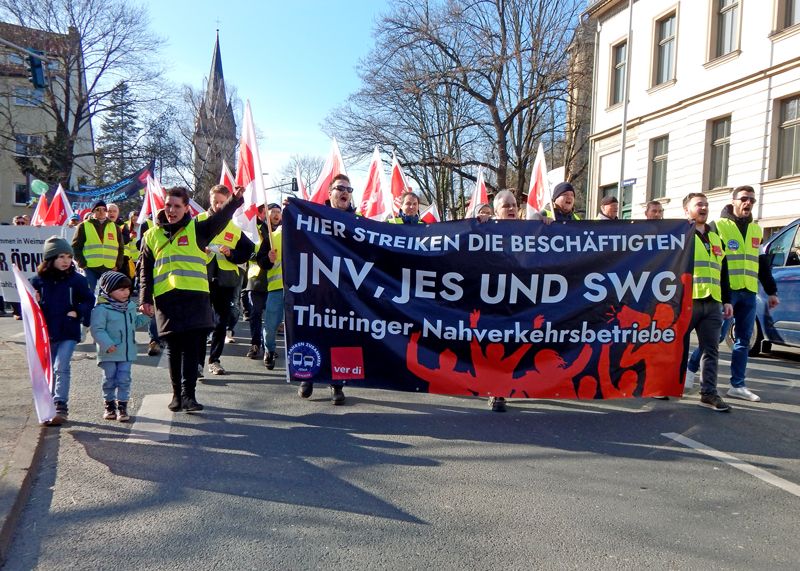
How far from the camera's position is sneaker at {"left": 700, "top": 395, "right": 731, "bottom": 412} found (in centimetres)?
582

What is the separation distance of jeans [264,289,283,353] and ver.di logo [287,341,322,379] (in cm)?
213

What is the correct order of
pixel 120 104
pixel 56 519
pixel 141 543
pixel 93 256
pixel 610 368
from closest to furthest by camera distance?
pixel 141 543, pixel 56 519, pixel 610 368, pixel 93 256, pixel 120 104

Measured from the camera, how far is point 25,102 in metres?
43.8

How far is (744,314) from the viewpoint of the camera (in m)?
6.33

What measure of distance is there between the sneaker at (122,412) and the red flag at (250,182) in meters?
1.83

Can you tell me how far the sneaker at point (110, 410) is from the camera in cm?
525

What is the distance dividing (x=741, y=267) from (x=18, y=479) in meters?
6.11

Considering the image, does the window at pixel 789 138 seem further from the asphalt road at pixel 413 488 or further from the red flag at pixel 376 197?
the asphalt road at pixel 413 488

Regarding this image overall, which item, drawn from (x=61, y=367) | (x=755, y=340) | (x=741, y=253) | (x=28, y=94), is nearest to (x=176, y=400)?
(x=61, y=367)

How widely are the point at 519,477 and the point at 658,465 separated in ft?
3.30

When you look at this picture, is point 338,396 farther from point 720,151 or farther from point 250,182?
point 720,151

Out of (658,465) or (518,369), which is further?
(518,369)

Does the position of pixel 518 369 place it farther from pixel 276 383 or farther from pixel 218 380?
pixel 218 380

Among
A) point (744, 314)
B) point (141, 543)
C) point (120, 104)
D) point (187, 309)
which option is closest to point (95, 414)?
point (187, 309)
